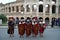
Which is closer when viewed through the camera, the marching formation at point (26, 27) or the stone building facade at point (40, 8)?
the marching formation at point (26, 27)

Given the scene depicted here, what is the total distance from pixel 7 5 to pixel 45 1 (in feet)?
53.4

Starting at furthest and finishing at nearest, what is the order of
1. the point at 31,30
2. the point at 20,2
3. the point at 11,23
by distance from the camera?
the point at 20,2 → the point at 31,30 → the point at 11,23

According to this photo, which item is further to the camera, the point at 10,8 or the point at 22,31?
the point at 10,8

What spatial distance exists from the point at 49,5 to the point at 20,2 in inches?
347

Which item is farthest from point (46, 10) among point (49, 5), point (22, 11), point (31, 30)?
point (31, 30)

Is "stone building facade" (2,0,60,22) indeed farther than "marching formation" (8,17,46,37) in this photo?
→ Yes

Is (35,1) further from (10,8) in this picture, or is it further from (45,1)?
(10,8)

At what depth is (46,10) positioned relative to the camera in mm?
74875

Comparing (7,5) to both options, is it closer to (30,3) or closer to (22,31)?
(30,3)

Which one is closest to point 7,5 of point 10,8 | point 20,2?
point 10,8

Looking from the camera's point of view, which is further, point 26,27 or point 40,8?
point 40,8

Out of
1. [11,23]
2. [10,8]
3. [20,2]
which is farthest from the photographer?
[10,8]

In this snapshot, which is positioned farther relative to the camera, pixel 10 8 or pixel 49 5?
pixel 10 8

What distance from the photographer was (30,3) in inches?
2918
